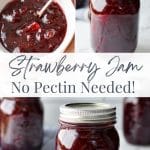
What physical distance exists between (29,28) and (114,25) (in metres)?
0.12

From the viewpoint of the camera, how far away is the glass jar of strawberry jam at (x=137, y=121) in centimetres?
72

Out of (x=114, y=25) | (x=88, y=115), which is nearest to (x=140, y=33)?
(x=114, y=25)

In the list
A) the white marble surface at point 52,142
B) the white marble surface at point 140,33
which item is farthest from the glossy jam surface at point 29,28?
the white marble surface at point 52,142

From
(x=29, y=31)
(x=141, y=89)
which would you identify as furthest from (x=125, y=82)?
(x=29, y=31)

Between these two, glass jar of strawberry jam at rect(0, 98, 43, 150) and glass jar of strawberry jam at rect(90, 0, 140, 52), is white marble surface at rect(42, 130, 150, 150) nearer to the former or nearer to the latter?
glass jar of strawberry jam at rect(0, 98, 43, 150)

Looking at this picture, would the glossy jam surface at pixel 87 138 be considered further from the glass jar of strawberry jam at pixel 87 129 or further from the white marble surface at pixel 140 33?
the white marble surface at pixel 140 33

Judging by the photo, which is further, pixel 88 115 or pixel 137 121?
pixel 137 121

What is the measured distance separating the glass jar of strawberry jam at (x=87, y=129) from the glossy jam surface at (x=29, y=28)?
0.10m

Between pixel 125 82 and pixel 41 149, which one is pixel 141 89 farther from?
pixel 41 149

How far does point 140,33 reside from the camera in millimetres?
687

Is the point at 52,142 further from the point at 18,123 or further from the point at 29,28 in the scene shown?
the point at 29,28

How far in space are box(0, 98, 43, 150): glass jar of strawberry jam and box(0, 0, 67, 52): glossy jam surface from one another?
0.08 meters

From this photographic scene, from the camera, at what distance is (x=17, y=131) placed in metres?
0.72

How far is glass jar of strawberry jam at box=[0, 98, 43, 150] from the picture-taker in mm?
714
